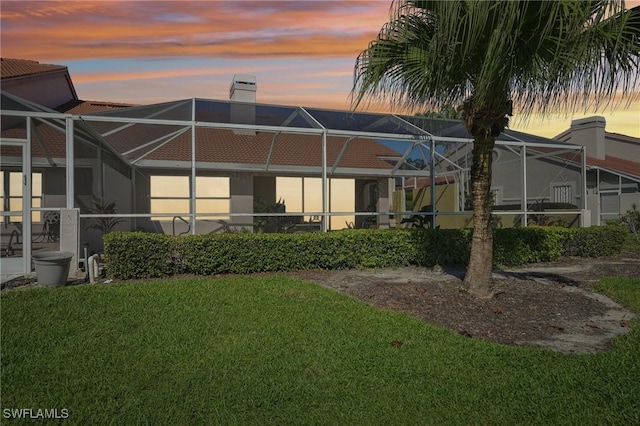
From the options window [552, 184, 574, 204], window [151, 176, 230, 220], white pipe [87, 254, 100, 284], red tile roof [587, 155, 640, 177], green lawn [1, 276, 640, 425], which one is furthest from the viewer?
red tile roof [587, 155, 640, 177]

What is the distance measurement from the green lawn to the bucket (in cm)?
142

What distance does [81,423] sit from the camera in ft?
9.52

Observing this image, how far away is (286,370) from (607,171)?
2129cm

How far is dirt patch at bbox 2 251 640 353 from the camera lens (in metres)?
5.01

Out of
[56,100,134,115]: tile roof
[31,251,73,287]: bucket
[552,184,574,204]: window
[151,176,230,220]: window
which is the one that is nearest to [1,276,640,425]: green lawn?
[31,251,73,287]: bucket

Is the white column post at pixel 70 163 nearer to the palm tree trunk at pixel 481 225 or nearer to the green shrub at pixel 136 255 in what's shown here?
the green shrub at pixel 136 255

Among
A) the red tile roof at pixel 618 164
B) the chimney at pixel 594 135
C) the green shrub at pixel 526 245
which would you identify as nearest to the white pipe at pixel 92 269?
the green shrub at pixel 526 245

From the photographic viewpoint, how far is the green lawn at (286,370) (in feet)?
9.98

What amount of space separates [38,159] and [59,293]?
5.14 metres

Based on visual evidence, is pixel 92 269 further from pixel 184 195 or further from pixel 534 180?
pixel 534 180

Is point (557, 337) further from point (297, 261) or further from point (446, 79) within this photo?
point (297, 261)

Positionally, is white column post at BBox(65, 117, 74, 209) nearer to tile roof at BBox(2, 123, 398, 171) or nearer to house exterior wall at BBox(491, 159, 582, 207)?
tile roof at BBox(2, 123, 398, 171)

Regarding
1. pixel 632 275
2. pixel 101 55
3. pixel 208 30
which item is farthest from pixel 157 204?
pixel 632 275

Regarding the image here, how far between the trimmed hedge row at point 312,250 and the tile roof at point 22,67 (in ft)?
38.1
